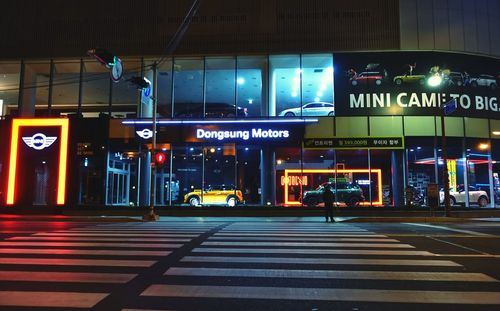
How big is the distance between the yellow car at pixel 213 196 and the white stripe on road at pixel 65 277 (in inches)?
795

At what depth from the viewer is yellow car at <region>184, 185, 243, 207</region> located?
2866cm

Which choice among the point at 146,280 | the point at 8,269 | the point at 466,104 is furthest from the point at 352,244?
the point at 466,104

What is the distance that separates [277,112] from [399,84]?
7.84 metres

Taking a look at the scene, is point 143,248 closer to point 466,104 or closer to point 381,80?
point 381,80

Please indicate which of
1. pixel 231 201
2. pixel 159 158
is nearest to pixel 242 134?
pixel 231 201

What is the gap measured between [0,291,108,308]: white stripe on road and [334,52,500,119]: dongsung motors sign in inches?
936

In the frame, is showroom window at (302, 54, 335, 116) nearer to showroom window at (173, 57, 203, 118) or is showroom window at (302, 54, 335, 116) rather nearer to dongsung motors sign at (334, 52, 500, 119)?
dongsung motors sign at (334, 52, 500, 119)

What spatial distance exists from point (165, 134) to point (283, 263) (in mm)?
20421

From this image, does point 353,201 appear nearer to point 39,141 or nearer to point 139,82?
point 139,82

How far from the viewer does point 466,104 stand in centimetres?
2912

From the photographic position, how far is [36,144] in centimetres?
2997

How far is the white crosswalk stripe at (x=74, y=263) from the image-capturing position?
6810mm

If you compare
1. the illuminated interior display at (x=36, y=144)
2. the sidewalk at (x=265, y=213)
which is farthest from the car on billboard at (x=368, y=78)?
the illuminated interior display at (x=36, y=144)


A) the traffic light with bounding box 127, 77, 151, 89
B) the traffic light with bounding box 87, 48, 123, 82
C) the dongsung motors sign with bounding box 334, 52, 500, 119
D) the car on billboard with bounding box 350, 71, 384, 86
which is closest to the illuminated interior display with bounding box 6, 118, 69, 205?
the traffic light with bounding box 127, 77, 151, 89
